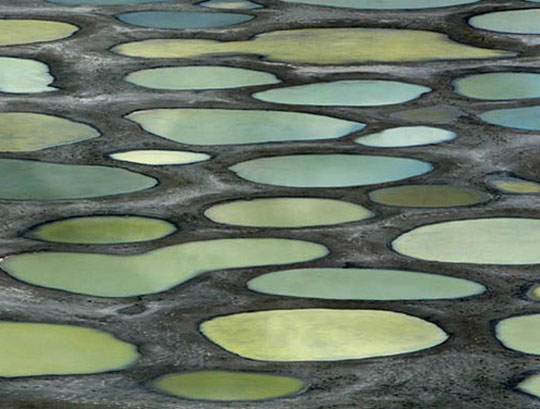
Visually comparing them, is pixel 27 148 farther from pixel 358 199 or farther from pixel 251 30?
pixel 251 30

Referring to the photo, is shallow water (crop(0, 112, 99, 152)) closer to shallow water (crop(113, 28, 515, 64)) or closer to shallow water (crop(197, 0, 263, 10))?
shallow water (crop(113, 28, 515, 64))

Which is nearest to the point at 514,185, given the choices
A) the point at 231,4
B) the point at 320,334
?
the point at 320,334

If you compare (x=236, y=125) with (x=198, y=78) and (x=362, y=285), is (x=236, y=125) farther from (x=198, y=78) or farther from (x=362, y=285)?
(x=362, y=285)

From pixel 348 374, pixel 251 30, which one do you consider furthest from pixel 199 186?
pixel 251 30

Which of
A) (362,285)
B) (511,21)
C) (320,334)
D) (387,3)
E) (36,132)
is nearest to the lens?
(320,334)

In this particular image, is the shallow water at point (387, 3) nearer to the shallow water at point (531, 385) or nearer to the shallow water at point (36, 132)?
the shallow water at point (36, 132)

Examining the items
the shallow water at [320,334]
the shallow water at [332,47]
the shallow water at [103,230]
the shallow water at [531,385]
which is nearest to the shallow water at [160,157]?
the shallow water at [103,230]
